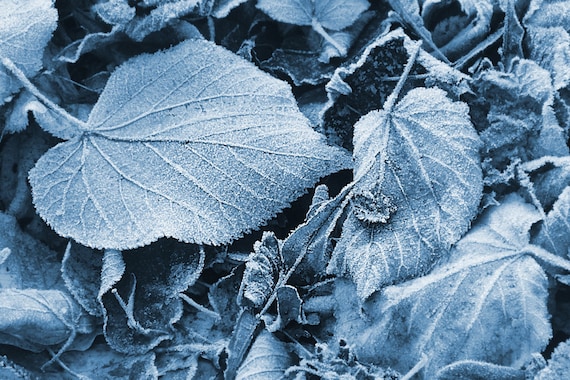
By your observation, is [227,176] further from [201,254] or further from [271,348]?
[271,348]

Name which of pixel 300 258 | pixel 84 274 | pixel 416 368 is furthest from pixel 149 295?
pixel 416 368

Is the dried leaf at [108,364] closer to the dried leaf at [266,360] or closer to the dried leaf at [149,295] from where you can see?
the dried leaf at [149,295]

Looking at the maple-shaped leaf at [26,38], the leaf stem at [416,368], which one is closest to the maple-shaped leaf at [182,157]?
the maple-shaped leaf at [26,38]

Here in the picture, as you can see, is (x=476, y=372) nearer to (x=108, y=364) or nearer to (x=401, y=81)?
(x=401, y=81)

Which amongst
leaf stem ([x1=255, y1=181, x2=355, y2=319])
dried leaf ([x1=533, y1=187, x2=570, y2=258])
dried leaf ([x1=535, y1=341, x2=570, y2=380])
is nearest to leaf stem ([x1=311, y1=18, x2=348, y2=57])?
leaf stem ([x1=255, y1=181, x2=355, y2=319])

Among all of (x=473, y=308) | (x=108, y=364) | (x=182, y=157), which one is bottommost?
(x=108, y=364)

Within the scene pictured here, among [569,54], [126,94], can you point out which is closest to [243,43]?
[126,94]
